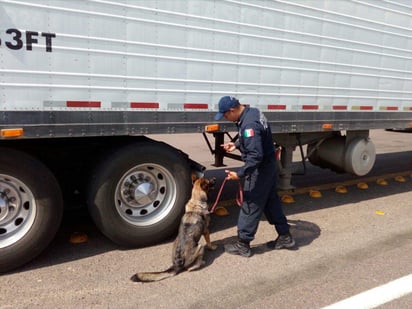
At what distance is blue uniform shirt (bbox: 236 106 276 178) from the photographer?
12.7 ft

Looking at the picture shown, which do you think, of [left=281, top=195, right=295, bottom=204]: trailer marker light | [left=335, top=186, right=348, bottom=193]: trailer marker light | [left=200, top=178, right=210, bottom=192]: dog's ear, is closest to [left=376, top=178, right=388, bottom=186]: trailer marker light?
[left=335, top=186, right=348, bottom=193]: trailer marker light

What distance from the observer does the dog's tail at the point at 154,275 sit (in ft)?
11.8

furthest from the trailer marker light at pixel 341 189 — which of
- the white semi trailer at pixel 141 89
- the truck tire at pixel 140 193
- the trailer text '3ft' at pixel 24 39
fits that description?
the trailer text '3ft' at pixel 24 39

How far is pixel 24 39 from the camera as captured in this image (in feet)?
11.1

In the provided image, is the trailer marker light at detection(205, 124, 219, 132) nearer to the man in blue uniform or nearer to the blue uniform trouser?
the man in blue uniform

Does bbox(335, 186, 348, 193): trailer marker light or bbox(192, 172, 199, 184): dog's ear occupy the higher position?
bbox(192, 172, 199, 184): dog's ear

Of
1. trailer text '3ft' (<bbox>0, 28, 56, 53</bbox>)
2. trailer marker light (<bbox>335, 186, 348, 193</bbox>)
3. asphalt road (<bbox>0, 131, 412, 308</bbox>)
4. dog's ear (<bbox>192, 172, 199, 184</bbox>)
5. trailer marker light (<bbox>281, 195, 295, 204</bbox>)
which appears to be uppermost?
trailer text '3ft' (<bbox>0, 28, 56, 53</bbox>)

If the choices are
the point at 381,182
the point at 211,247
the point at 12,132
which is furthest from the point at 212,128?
the point at 381,182

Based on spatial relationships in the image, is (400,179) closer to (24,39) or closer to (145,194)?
(145,194)

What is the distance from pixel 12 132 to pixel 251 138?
7.10 ft

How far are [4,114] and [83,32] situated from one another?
3.33 ft

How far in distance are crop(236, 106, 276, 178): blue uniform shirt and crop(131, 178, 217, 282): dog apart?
21.2 inches

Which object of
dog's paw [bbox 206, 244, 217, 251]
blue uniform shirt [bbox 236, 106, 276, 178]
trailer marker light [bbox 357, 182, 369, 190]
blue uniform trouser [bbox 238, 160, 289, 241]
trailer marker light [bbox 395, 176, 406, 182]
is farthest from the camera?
trailer marker light [bbox 395, 176, 406, 182]

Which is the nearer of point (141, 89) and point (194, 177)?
point (141, 89)
